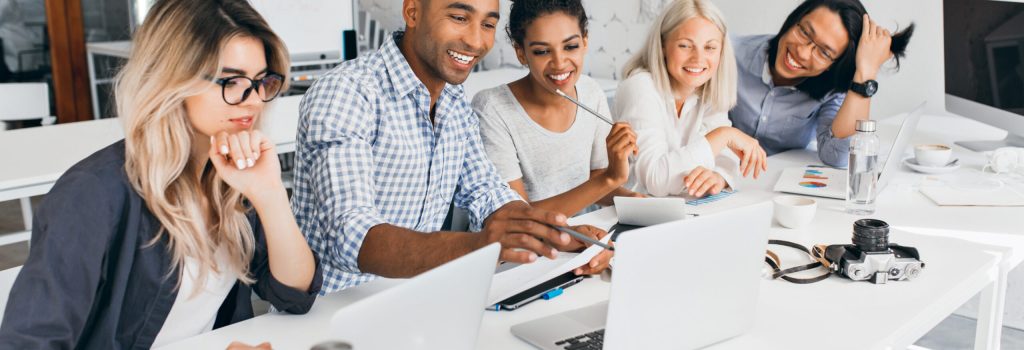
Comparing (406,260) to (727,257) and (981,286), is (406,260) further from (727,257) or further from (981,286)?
(981,286)

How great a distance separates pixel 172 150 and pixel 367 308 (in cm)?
57

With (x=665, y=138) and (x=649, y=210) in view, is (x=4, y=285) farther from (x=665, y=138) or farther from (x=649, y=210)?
(x=665, y=138)

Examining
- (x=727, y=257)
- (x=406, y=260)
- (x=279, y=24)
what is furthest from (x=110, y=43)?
(x=727, y=257)

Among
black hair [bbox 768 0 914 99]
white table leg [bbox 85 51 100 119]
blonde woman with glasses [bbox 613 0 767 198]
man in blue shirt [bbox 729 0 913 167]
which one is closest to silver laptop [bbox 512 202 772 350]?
blonde woman with glasses [bbox 613 0 767 198]

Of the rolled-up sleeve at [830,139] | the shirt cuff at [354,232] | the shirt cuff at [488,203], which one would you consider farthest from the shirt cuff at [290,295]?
the rolled-up sleeve at [830,139]

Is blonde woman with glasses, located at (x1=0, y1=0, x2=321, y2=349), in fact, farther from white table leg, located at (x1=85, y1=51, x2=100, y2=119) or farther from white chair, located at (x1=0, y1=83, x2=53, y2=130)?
white table leg, located at (x1=85, y1=51, x2=100, y2=119)

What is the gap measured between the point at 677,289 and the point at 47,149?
2.14 metres

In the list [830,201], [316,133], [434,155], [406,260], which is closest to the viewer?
[406,260]

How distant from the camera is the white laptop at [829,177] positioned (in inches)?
79.8

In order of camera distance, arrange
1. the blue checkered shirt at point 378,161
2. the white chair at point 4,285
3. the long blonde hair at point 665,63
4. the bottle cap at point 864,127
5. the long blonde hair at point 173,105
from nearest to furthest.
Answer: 1. the long blonde hair at point 173,105
2. the white chair at point 4,285
3. the blue checkered shirt at point 378,161
4. the bottle cap at point 864,127
5. the long blonde hair at point 665,63

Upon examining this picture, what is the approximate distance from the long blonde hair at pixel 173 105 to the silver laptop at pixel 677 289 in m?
0.48

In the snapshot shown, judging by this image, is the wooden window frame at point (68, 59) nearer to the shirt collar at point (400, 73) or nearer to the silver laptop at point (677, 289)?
the shirt collar at point (400, 73)

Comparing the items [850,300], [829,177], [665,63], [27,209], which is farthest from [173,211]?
[27,209]

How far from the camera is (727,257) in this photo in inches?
46.3
